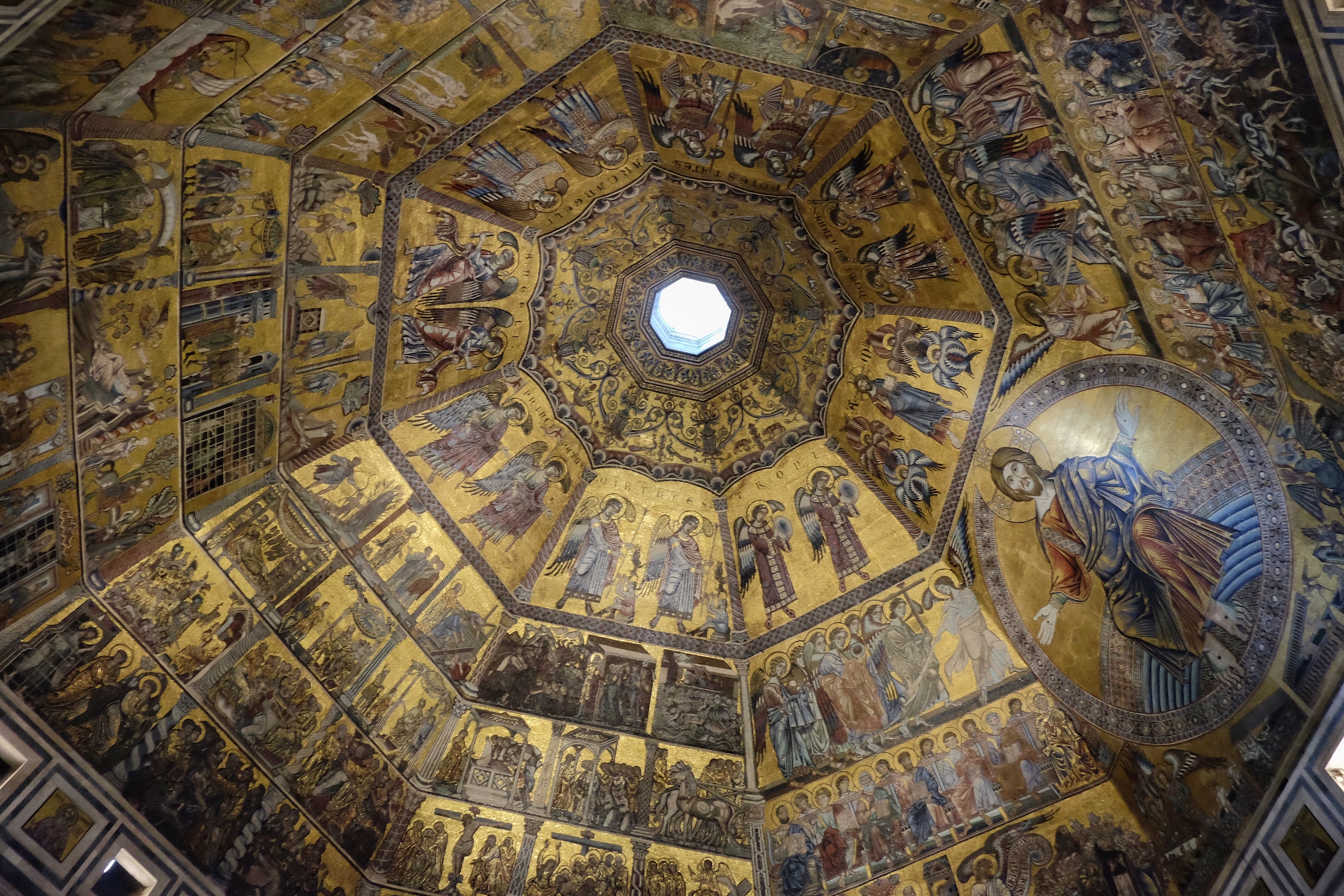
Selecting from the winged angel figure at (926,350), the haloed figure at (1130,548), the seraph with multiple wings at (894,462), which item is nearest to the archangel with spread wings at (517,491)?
the seraph with multiple wings at (894,462)

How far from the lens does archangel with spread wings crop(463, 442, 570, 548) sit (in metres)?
14.1

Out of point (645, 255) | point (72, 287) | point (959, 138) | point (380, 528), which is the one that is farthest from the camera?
point (645, 255)

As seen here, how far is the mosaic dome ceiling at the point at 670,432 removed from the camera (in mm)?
8484

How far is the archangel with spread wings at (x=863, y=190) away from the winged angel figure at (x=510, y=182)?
149 inches

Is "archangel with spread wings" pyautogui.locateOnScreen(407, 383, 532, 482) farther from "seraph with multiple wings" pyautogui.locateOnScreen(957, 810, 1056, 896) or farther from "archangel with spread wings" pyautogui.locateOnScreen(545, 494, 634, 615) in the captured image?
"seraph with multiple wings" pyautogui.locateOnScreen(957, 810, 1056, 896)

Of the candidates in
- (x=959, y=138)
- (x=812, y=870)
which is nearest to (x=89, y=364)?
(x=959, y=138)

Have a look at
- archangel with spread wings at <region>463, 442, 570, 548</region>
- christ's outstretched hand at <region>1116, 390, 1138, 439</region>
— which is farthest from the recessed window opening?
christ's outstretched hand at <region>1116, 390, 1138, 439</region>

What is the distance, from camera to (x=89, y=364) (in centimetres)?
907

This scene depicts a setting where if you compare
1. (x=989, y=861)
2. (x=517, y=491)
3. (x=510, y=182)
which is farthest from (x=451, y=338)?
(x=989, y=861)

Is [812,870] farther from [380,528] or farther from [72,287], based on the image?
[72,287]

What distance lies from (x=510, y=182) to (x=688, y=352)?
14.0 ft

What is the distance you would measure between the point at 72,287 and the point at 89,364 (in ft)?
2.68

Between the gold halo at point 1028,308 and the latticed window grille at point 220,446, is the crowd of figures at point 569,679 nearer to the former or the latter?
the latticed window grille at point 220,446

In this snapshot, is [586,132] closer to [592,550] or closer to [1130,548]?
[592,550]
